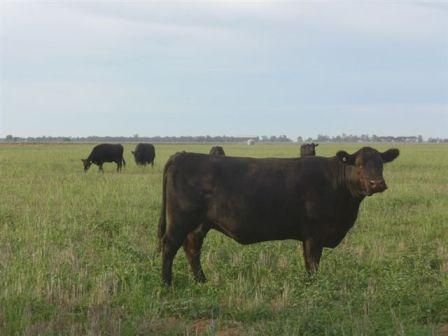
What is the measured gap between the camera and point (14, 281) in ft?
22.5

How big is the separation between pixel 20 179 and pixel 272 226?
16.6 m

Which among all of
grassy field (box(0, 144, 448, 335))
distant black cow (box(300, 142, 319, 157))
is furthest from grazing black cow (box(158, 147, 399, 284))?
distant black cow (box(300, 142, 319, 157))

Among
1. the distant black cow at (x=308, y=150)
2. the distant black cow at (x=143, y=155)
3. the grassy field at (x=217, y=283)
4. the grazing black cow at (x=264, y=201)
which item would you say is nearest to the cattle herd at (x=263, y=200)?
the grazing black cow at (x=264, y=201)

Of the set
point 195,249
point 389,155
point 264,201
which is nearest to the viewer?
point 264,201

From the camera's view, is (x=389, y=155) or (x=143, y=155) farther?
(x=143, y=155)

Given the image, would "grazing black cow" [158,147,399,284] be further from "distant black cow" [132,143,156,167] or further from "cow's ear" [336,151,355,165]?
"distant black cow" [132,143,156,167]

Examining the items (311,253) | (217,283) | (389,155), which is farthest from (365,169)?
(217,283)

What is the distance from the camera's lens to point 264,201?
7766 millimetres

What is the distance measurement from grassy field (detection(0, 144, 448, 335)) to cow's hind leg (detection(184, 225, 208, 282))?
7.1 inches

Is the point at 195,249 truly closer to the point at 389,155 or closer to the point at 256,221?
the point at 256,221

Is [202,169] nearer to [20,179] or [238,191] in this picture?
[238,191]

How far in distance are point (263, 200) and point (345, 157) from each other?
48.7 inches

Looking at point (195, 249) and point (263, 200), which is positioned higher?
point (263, 200)

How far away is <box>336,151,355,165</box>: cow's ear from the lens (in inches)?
308
